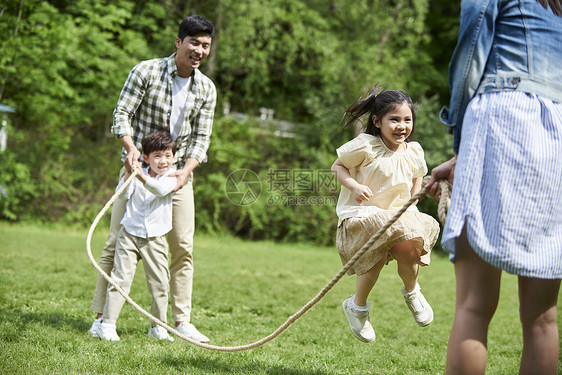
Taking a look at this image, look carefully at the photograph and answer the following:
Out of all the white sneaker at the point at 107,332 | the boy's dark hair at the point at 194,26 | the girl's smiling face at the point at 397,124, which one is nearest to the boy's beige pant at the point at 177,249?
the white sneaker at the point at 107,332

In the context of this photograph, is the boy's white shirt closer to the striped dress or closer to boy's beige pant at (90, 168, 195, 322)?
boy's beige pant at (90, 168, 195, 322)

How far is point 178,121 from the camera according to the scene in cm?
436

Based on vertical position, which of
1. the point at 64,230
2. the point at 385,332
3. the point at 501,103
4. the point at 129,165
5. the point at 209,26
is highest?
the point at 209,26

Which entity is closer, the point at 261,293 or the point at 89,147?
the point at 261,293

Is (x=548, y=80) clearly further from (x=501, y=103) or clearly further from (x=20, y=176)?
(x=20, y=176)

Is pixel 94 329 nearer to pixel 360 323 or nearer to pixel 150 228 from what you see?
pixel 150 228

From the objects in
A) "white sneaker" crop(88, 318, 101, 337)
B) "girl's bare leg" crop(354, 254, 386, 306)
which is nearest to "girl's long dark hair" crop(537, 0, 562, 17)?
"girl's bare leg" crop(354, 254, 386, 306)

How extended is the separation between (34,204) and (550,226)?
1212 centimetres

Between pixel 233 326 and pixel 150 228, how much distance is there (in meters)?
1.12

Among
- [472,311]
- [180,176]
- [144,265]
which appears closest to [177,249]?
[144,265]

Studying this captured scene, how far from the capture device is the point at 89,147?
1340cm

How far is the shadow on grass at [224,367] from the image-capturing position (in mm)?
3451

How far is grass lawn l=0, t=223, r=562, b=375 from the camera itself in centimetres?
354

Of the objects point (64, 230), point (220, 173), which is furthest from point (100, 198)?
point (220, 173)
